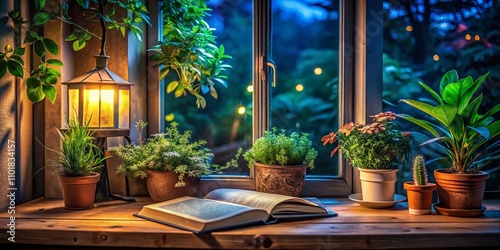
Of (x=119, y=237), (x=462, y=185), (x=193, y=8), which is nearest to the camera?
(x=119, y=237)

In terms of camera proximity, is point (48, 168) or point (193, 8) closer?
point (48, 168)

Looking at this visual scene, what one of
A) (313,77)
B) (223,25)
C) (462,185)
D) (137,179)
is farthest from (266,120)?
(462,185)

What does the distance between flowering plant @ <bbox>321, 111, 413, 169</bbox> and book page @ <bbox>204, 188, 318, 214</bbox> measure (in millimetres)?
313

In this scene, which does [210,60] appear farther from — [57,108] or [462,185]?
[462,185]

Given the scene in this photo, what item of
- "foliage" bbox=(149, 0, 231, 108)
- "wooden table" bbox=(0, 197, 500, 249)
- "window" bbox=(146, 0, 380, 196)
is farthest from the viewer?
"window" bbox=(146, 0, 380, 196)

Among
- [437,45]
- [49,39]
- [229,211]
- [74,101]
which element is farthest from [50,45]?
[437,45]

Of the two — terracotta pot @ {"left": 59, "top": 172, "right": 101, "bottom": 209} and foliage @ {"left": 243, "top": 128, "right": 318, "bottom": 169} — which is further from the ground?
foliage @ {"left": 243, "top": 128, "right": 318, "bottom": 169}

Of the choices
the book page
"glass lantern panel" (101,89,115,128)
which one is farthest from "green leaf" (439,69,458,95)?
"glass lantern panel" (101,89,115,128)

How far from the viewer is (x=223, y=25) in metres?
2.34

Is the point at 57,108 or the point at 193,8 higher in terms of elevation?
the point at 193,8

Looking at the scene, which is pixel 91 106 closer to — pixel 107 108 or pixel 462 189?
pixel 107 108

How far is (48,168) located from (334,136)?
1264 millimetres

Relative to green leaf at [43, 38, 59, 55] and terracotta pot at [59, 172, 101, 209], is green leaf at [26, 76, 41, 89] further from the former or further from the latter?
terracotta pot at [59, 172, 101, 209]

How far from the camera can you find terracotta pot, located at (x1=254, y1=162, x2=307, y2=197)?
2.02 metres
